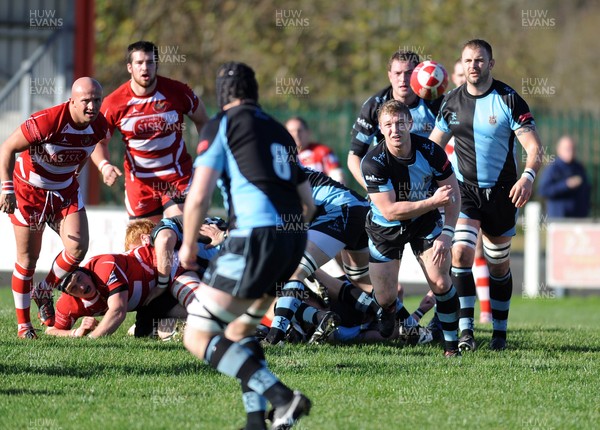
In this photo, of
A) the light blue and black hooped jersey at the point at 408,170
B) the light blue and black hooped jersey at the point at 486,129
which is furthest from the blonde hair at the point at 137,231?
the light blue and black hooped jersey at the point at 486,129

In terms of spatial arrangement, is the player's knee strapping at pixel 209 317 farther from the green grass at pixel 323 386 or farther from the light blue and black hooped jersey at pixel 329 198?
the light blue and black hooped jersey at pixel 329 198

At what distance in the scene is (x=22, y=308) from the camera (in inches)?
355

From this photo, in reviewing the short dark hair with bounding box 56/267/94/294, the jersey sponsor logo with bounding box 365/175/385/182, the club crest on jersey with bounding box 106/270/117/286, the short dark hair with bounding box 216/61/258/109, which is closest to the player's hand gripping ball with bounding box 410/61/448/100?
the jersey sponsor logo with bounding box 365/175/385/182

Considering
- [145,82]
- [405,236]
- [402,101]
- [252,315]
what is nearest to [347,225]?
[405,236]

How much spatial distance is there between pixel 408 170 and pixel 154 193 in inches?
110

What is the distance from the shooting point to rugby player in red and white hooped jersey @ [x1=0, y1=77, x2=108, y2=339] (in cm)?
841

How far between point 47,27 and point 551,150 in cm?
1105

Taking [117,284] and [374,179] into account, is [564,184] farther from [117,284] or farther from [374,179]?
[117,284]

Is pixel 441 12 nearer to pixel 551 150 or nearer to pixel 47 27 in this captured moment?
pixel 551 150

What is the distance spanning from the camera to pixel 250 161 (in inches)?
212

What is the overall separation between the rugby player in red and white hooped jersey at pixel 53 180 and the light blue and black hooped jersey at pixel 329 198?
1.96 m

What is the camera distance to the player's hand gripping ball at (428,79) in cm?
927

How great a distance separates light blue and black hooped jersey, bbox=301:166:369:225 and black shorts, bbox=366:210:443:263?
81 centimetres

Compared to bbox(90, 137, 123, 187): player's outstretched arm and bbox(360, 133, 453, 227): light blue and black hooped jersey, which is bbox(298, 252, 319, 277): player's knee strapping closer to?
bbox(360, 133, 453, 227): light blue and black hooped jersey
